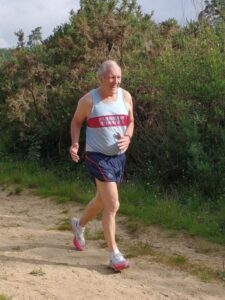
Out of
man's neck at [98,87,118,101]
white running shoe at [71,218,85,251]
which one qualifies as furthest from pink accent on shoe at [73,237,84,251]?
man's neck at [98,87,118,101]

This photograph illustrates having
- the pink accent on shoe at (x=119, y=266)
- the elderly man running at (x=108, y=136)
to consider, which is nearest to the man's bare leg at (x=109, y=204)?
A: the elderly man running at (x=108, y=136)

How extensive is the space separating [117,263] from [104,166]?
2.87ft

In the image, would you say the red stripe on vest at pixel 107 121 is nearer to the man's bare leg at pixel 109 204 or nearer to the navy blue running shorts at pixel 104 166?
the navy blue running shorts at pixel 104 166

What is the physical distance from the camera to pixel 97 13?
37.4ft

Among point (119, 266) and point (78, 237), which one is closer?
point (119, 266)

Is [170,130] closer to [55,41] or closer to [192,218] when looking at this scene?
[192,218]

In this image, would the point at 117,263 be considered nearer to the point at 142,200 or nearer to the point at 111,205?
the point at 111,205

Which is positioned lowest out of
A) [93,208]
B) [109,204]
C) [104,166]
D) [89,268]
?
[89,268]

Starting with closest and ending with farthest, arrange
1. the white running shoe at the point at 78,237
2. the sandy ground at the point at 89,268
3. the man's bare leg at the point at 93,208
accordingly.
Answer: the sandy ground at the point at 89,268 → the man's bare leg at the point at 93,208 → the white running shoe at the point at 78,237

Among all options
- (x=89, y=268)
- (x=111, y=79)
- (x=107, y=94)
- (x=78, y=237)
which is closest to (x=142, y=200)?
(x=78, y=237)

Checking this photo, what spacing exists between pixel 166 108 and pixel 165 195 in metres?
1.45

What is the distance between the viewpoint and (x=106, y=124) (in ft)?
Answer: 17.1

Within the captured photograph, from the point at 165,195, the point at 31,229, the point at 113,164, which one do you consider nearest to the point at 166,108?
the point at 165,195

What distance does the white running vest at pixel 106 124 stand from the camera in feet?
17.1
